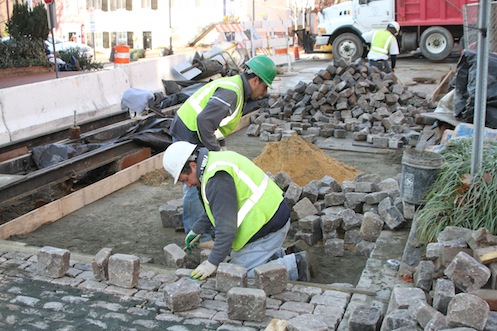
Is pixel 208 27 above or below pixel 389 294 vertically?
above

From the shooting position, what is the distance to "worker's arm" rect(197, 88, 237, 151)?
560cm

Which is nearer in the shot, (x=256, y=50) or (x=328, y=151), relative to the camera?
(x=328, y=151)

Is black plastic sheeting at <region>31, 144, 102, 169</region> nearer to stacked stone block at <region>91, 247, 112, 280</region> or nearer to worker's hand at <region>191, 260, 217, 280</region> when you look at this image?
stacked stone block at <region>91, 247, 112, 280</region>

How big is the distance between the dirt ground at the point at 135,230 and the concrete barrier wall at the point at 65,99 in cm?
222

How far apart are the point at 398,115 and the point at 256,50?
10687 mm

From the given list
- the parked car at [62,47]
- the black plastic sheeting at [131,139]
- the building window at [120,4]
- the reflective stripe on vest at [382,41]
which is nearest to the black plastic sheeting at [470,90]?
the black plastic sheeting at [131,139]

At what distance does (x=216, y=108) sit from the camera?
5.60 meters

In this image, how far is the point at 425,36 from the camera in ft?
74.5

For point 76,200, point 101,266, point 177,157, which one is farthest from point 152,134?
point 177,157

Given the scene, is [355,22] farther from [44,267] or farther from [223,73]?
[44,267]

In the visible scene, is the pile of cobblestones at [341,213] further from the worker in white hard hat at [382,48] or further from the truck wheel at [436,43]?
the truck wheel at [436,43]

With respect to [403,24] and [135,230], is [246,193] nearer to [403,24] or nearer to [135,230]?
[135,230]

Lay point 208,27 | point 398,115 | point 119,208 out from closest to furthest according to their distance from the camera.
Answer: point 119,208 < point 398,115 < point 208,27

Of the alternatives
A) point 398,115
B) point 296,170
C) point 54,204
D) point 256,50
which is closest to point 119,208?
point 54,204
